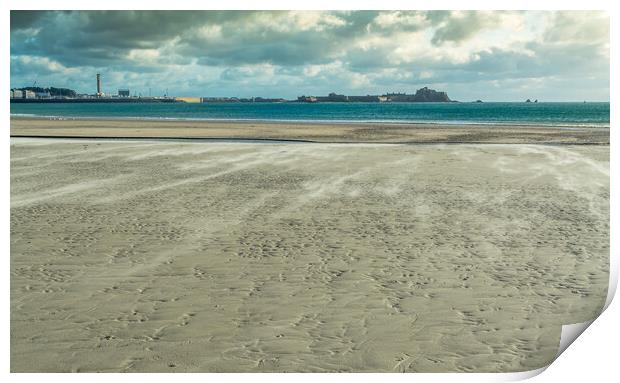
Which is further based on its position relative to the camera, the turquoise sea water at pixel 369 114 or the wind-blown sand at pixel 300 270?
the turquoise sea water at pixel 369 114

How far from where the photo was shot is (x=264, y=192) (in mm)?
15094

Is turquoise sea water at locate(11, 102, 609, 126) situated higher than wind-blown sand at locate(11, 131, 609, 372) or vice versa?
turquoise sea water at locate(11, 102, 609, 126)

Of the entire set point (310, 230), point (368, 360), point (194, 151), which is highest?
point (194, 151)

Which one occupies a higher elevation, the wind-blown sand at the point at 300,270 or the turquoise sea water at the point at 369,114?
the turquoise sea water at the point at 369,114

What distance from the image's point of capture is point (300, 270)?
348 inches

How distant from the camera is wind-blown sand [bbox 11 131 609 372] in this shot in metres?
6.33

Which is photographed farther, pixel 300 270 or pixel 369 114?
pixel 369 114

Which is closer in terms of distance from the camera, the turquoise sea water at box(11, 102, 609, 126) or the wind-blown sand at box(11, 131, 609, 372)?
the wind-blown sand at box(11, 131, 609, 372)

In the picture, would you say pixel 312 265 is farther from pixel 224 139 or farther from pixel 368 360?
pixel 224 139

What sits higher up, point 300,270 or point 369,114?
point 369,114

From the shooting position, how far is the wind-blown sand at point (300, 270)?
6.33m

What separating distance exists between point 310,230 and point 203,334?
4757 mm
